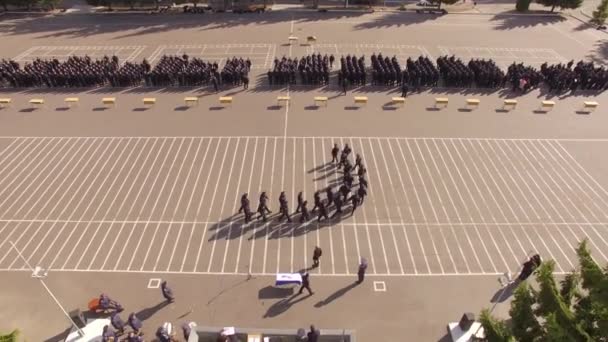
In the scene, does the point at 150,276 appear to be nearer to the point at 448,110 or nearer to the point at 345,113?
the point at 345,113

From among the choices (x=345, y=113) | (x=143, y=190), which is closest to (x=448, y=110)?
(x=345, y=113)

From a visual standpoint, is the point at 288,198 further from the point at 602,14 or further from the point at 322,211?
the point at 602,14

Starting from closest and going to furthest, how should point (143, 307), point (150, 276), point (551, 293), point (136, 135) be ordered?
point (551, 293) < point (143, 307) < point (150, 276) < point (136, 135)

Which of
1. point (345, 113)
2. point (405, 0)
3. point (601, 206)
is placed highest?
point (405, 0)

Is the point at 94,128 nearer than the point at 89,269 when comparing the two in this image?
No

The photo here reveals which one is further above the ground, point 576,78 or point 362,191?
point 576,78

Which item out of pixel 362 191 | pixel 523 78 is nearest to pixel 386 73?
pixel 523 78

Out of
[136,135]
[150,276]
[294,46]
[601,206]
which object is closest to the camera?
[150,276]
